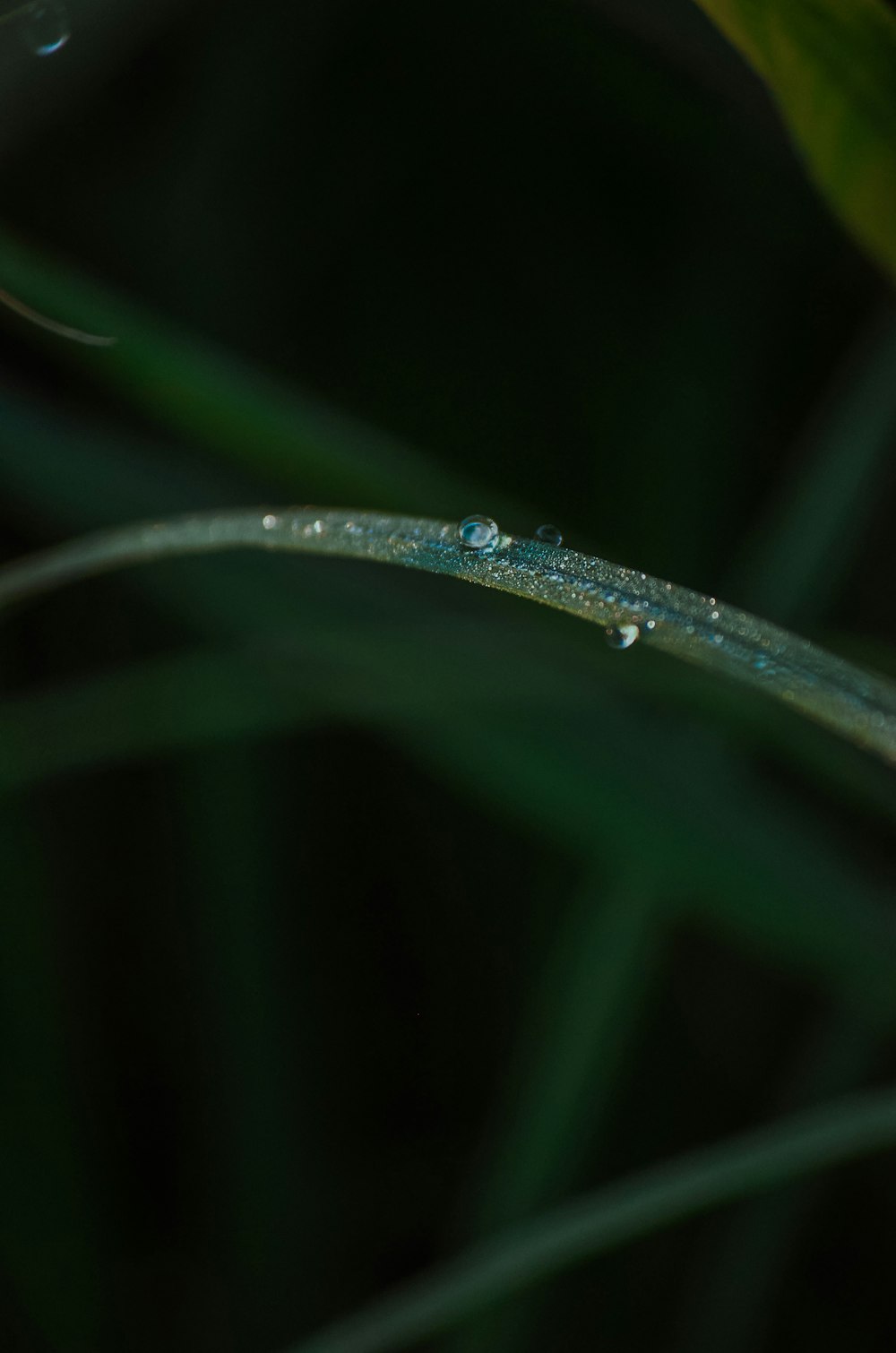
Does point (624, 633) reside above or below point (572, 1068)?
above

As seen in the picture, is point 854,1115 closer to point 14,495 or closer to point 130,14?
point 14,495

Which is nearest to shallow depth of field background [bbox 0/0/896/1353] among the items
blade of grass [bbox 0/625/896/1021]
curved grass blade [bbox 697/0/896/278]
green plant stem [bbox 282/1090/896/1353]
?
blade of grass [bbox 0/625/896/1021]

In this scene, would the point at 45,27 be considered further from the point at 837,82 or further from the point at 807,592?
the point at 807,592

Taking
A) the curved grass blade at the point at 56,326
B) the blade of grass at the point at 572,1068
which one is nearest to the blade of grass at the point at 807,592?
the blade of grass at the point at 572,1068

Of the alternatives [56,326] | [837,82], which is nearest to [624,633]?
[837,82]

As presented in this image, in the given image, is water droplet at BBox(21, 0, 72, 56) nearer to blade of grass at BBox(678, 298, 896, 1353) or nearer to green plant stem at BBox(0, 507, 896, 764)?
green plant stem at BBox(0, 507, 896, 764)

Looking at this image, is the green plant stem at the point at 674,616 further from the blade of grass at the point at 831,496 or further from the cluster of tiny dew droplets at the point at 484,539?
the blade of grass at the point at 831,496
